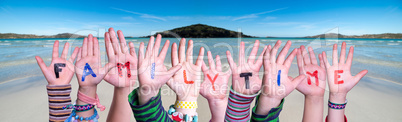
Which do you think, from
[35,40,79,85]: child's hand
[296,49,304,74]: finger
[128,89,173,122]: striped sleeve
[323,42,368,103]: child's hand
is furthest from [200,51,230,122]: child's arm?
[35,40,79,85]: child's hand

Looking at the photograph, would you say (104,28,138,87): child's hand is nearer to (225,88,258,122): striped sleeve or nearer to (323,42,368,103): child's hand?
(225,88,258,122): striped sleeve

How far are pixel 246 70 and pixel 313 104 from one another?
0.70 meters

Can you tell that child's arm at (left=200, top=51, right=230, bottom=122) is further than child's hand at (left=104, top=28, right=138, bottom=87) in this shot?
Yes

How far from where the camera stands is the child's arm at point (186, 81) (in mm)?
1528

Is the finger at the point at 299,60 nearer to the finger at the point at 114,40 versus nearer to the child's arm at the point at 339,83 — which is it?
the child's arm at the point at 339,83

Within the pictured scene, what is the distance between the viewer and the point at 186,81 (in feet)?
5.22

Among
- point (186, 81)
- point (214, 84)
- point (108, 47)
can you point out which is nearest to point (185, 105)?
point (186, 81)

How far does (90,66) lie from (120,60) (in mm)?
257

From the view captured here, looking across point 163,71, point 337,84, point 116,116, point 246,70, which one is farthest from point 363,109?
point 116,116

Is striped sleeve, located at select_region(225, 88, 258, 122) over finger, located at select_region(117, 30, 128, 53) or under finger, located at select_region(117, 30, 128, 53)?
under

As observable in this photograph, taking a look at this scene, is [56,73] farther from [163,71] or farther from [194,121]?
[194,121]

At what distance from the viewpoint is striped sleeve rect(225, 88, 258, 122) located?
1.38m

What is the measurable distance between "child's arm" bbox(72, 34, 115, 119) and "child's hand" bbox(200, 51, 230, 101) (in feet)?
2.59

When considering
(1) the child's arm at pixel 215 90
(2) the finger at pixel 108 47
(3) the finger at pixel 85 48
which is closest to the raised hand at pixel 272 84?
(1) the child's arm at pixel 215 90
